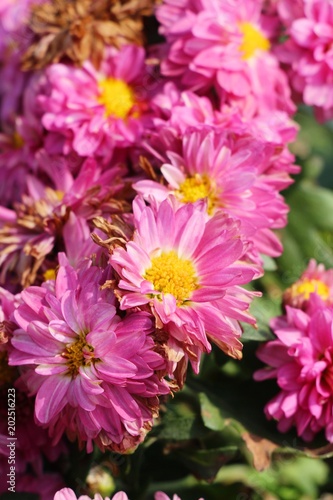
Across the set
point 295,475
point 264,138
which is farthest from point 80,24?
point 295,475

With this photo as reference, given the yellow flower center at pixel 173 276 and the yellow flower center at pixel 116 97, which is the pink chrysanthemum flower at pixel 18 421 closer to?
the yellow flower center at pixel 173 276

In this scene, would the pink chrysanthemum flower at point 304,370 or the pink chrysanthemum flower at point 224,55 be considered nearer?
the pink chrysanthemum flower at point 304,370

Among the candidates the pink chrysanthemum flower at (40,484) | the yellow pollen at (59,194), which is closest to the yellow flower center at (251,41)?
the yellow pollen at (59,194)

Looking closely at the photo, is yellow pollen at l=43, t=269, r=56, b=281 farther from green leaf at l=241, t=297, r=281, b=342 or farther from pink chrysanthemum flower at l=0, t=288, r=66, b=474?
green leaf at l=241, t=297, r=281, b=342

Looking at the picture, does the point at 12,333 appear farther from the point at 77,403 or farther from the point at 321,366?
the point at 321,366

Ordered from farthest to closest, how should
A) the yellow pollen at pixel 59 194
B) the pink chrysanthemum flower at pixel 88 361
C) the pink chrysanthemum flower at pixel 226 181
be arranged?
the yellow pollen at pixel 59 194 < the pink chrysanthemum flower at pixel 226 181 < the pink chrysanthemum flower at pixel 88 361
